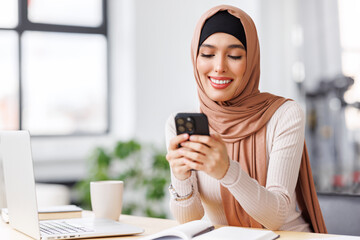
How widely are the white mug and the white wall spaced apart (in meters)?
2.46

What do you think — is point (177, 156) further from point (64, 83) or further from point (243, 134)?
point (64, 83)

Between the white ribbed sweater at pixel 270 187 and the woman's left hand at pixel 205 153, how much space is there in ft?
0.19

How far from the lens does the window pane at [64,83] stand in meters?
4.07

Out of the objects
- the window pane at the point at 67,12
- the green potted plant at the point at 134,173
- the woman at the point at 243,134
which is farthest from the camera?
the window pane at the point at 67,12

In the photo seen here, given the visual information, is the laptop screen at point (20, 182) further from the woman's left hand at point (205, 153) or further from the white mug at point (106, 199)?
the woman's left hand at point (205, 153)

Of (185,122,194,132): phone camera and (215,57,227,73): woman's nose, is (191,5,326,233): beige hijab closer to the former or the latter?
(215,57,227,73): woman's nose

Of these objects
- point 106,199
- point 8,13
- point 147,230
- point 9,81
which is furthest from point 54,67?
point 147,230

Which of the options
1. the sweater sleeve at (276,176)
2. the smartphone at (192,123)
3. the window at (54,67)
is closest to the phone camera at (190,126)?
the smartphone at (192,123)

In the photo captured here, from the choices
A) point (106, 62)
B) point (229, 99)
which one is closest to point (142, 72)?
point (106, 62)

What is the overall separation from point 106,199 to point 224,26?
62 cm

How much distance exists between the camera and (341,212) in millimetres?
1549

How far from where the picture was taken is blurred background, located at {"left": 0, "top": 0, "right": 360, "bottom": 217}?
3.66 metres

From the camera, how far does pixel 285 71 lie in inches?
153

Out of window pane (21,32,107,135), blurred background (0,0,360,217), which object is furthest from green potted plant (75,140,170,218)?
window pane (21,32,107,135)
